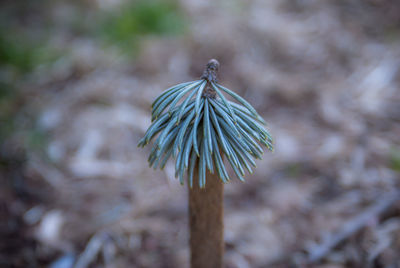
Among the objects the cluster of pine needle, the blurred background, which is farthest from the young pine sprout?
the blurred background

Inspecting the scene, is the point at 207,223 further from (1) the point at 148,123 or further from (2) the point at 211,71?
(1) the point at 148,123

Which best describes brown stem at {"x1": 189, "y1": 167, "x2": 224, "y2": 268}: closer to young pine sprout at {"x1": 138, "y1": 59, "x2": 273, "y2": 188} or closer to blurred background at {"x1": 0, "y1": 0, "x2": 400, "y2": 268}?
young pine sprout at {"x1": 138, "y1": 59, "x2": 273, "y2": 188}

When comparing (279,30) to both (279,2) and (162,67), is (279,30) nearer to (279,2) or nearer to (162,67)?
(279,2)

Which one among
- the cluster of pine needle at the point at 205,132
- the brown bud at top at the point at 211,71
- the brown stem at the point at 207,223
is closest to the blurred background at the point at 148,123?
the brown stem at the point at 207,223

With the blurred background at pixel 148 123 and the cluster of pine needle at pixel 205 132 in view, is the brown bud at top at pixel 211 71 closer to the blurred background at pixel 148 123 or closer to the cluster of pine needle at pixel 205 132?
the cluster of pine needle at pixel 205 132

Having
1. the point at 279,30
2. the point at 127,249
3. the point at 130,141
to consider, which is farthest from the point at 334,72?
the point at 127,249

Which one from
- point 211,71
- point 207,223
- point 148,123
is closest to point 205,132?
point 211,71
